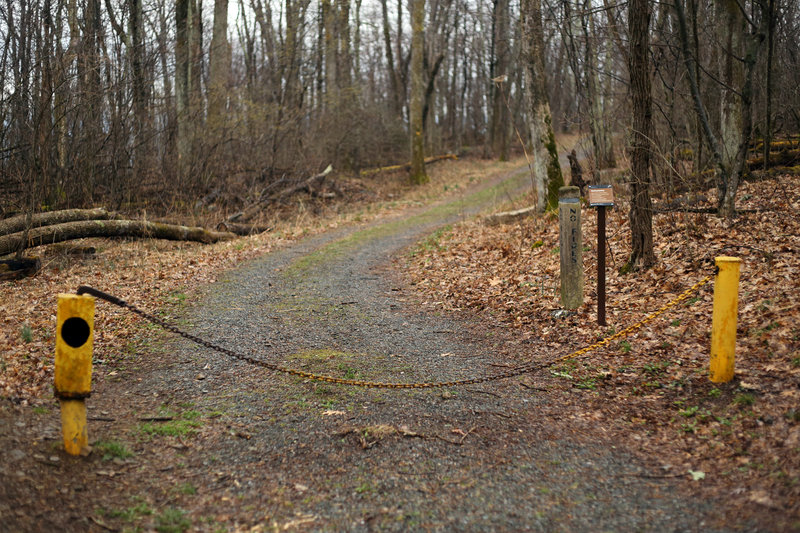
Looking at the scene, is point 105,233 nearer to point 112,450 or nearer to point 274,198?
point 274,198

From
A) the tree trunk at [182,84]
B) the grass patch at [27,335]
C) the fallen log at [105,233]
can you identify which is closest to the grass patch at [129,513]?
the grass patch at [27,335]

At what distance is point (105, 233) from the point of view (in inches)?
507

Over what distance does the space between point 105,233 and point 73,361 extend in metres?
10.1

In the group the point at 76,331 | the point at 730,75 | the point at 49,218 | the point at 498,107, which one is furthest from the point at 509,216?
the point at 498,107

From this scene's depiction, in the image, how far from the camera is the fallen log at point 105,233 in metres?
10.9

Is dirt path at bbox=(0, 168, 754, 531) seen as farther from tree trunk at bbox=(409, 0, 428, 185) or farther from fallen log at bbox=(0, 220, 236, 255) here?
tree trunk at bbox=(409, 0, 428, 185)

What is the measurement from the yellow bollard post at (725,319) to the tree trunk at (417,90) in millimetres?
20271

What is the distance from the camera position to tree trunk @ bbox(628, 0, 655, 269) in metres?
7.54

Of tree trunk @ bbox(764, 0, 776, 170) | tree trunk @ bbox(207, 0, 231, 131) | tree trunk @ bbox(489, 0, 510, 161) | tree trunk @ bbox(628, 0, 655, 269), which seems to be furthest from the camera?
tree trunk @ bbox(489, 0, 510, 161)

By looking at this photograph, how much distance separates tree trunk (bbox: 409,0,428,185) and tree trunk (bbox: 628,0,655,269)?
16574 millimetres

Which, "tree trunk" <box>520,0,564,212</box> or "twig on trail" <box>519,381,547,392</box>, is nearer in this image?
"twig on trail" <box>519,381,547,392</box>

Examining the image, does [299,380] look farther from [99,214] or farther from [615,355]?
[99,214]

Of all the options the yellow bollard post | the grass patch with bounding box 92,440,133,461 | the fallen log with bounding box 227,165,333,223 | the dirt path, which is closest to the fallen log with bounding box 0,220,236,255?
the fallen log with bounding box 227,165,333,223

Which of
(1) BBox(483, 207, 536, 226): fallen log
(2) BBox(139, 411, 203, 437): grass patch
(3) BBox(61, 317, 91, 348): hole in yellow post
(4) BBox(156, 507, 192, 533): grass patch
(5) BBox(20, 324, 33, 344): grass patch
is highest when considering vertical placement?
(1) BBox(483, 207, 536, 226): fallen log
